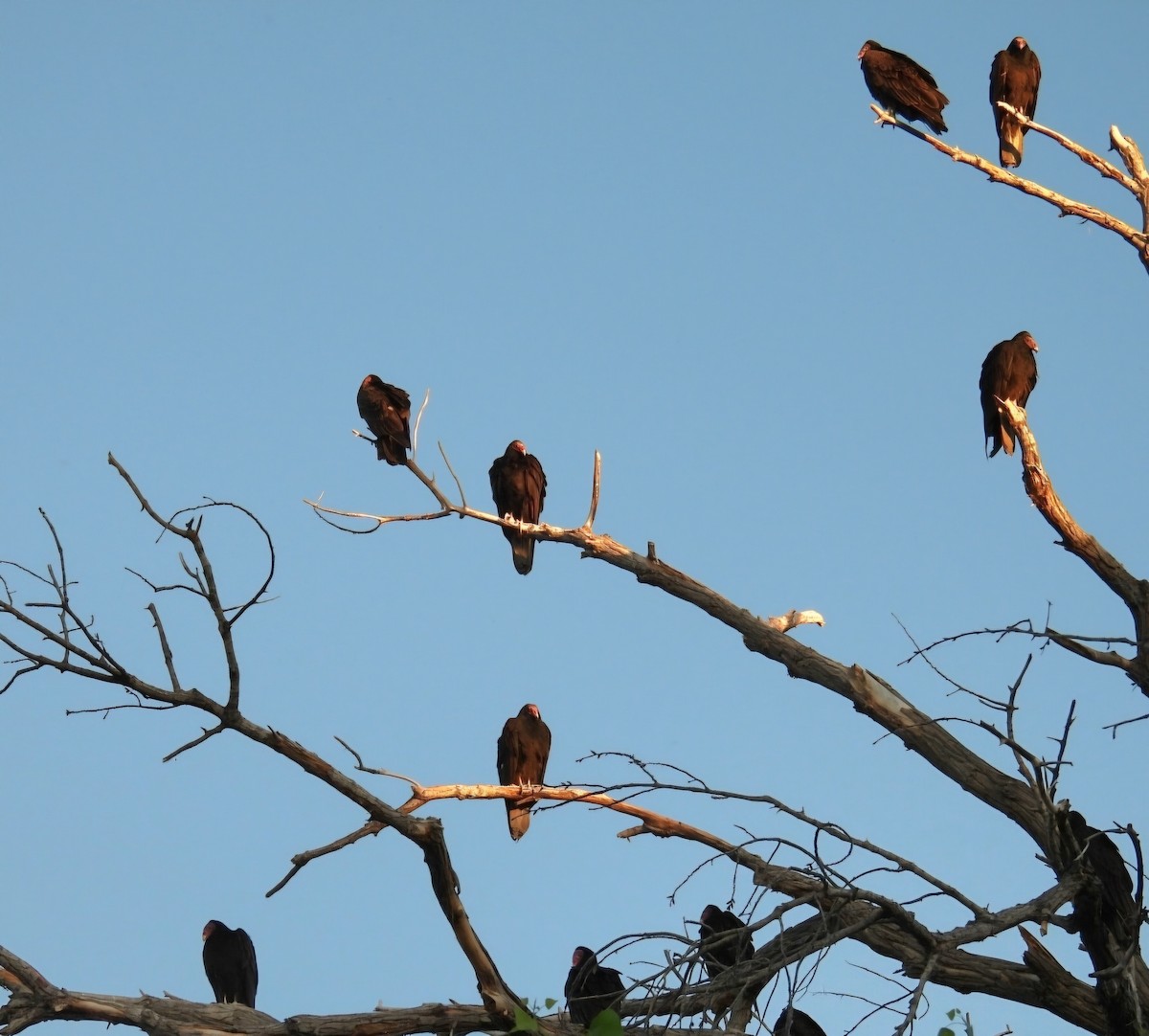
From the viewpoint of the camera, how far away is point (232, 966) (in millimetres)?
5633

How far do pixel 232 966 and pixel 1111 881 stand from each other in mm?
3729

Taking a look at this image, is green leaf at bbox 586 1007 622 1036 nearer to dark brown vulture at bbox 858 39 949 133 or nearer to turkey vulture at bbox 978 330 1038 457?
turkey vulture at bbox 978 330 1038 457

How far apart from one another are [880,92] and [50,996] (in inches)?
254

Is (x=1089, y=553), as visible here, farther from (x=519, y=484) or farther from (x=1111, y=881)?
(x=519, y=484)

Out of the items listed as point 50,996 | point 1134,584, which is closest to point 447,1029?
point 50,996

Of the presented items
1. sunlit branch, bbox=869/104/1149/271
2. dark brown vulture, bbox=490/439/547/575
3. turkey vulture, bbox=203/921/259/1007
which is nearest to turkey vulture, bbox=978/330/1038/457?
sunlit branch, bbox=869/104/1149/271

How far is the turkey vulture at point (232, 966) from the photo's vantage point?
5.60 meters

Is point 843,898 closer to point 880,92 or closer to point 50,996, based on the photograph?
point 50,996

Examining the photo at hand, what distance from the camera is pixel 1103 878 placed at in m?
3.57

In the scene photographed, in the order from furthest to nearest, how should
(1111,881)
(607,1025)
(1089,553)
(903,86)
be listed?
1. (903,86)
2. (1089,553)
3. (1111,881)
4. (607,1025)

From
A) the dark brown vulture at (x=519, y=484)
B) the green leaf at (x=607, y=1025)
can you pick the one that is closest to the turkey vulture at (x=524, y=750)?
the dark brown vulture at (x=519, y=484)

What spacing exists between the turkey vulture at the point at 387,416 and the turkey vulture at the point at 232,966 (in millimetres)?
2447

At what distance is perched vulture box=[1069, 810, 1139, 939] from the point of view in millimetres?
3521

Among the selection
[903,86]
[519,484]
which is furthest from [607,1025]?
[903,86]
